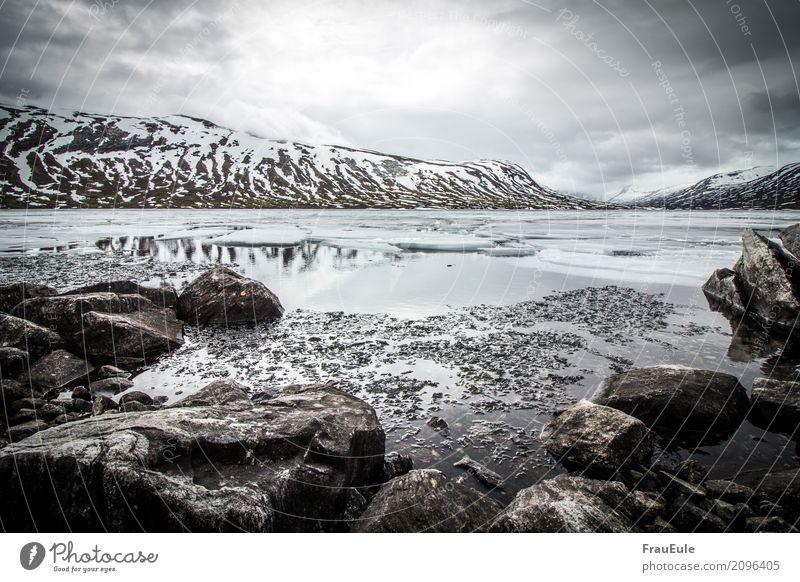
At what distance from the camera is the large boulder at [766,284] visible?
1510cm

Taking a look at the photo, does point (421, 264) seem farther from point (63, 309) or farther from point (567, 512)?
point (567, 512)

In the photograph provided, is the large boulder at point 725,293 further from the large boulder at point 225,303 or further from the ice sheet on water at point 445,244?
the large boulder at point 225,303

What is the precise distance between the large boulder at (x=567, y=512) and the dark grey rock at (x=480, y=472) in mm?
892

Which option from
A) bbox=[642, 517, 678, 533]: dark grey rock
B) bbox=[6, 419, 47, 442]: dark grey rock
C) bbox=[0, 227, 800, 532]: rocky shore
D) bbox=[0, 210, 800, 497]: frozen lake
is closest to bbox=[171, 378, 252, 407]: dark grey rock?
bbox=[0, 227, 800, 532]: rocky shore

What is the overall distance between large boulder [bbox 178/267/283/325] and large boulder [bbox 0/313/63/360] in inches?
176

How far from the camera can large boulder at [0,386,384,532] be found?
467 centimetres

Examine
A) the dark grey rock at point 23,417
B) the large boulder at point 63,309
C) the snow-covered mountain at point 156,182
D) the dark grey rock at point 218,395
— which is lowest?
the dark grey rock at point 23,417

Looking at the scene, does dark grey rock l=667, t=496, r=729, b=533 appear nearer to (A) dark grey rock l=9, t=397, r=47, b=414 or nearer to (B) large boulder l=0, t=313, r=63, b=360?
(A) dark grey rock l=9, t=397, r=47, b=414

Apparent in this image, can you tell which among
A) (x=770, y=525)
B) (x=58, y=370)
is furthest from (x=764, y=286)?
(x=58, y=370)

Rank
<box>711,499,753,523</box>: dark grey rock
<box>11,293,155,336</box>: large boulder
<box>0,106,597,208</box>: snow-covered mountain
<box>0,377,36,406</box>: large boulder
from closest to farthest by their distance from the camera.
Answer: <box>711,499,753,523</box>: dark grey rock < <box>0,377,36,406</box>: large boulder < <box>11,293,155,336</box>: large boulder < <box>0,106,597,208</box>: snow-covered mountain

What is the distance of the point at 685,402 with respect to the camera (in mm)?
8523

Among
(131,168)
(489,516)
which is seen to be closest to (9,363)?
(489,516)
